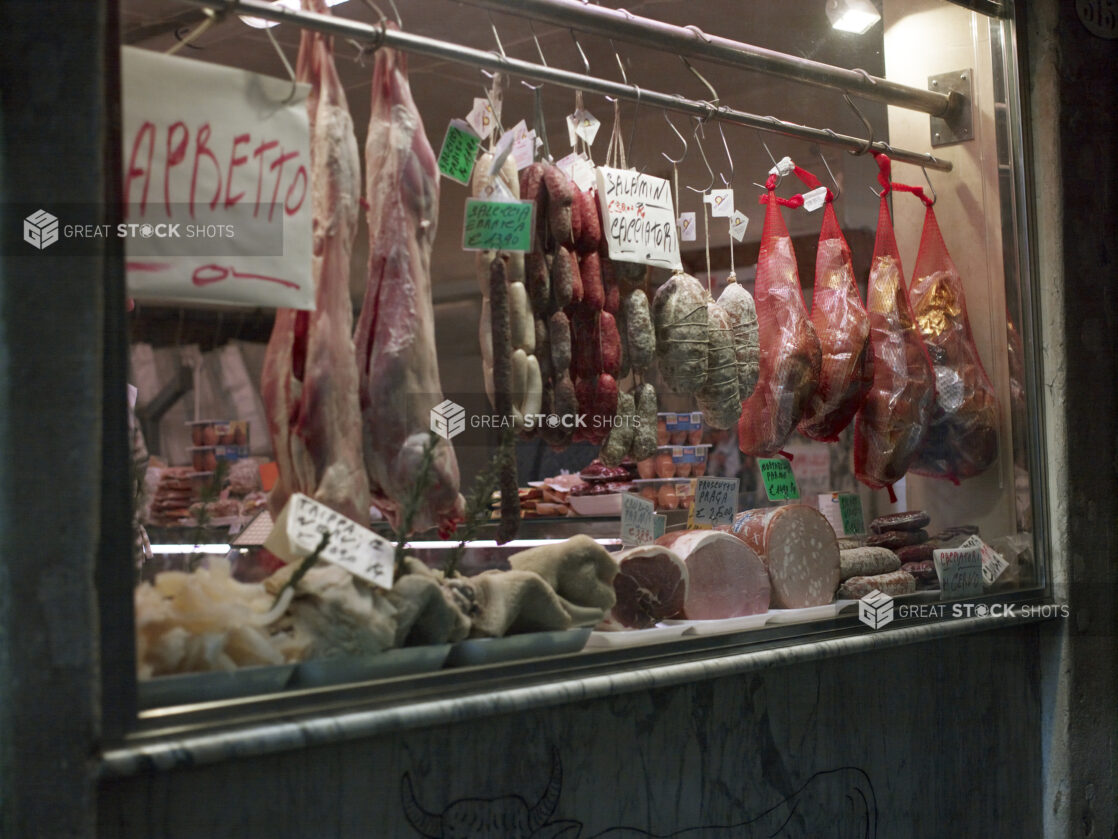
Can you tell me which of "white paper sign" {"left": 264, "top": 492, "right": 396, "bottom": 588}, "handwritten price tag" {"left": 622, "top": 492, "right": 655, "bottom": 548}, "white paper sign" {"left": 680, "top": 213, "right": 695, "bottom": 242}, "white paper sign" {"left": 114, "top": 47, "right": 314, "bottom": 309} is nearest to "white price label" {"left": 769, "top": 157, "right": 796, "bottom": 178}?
"white paper sign" {"left": 680, "top": 213, "right": 695, "bottom": 242}

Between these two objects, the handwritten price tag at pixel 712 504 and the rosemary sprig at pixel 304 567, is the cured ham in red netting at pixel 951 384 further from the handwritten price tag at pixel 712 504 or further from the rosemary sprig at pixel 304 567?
the rosemary sprig at pixel 304 567

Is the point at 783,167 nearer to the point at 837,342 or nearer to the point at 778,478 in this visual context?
the point at 837,342

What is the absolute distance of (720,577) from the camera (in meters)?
2.82

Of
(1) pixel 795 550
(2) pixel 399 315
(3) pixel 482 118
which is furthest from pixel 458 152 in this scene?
(1) pixel 795 550

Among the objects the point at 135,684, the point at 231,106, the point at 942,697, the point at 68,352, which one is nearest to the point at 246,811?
the point at 135,684

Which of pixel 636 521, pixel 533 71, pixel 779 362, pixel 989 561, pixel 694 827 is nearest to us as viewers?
pixel 694 827

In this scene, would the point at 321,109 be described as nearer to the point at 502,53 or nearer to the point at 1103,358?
the point at 502,53

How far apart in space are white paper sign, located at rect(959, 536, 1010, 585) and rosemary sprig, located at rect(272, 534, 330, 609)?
2101mm

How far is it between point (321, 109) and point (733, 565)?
142 centimetres

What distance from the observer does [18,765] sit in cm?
164

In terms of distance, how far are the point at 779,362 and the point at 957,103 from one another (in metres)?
1.14

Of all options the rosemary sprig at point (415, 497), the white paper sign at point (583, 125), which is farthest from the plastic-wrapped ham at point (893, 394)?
the rosemary sprig at point (415, 497)

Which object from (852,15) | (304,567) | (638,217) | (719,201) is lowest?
(304,567)

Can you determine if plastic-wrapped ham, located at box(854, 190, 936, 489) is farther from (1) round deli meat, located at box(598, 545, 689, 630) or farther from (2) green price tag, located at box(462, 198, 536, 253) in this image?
(2) green price tag, located at box(462, 198, 536, 253)
